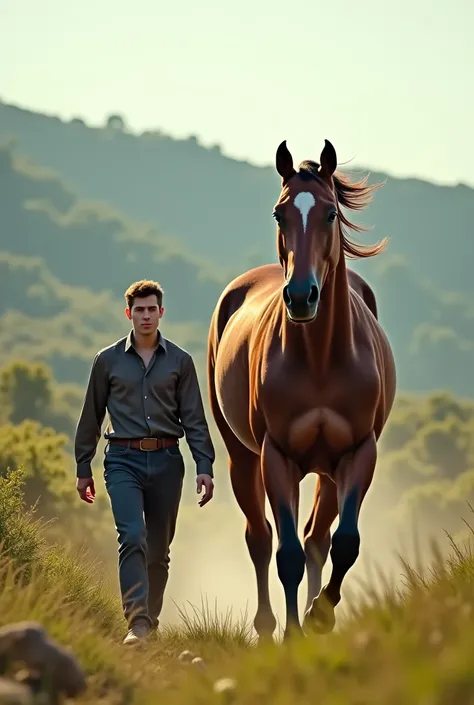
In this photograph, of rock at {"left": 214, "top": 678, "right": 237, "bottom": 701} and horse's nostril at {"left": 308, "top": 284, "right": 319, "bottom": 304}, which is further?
horse's nostril at {"left": 308, "top": 284, "right": 319, "bottom": 304}

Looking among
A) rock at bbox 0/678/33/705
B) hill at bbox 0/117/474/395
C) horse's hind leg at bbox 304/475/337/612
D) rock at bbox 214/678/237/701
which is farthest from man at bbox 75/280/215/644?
hill at bbox 0/117/474/395

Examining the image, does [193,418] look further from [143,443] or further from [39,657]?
[39,657]

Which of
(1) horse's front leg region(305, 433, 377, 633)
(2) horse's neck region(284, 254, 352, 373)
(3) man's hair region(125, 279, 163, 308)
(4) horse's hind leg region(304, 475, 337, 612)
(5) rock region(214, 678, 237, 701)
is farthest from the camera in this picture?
(4) horse's hind leg region(304, 475, 337, 612)

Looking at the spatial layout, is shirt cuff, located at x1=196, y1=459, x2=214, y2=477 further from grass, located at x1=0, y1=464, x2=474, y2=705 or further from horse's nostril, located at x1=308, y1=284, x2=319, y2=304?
horse's nostril, located at x1=308, y1=284, x2=319, y2=304

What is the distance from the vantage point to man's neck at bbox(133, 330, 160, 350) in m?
8.04

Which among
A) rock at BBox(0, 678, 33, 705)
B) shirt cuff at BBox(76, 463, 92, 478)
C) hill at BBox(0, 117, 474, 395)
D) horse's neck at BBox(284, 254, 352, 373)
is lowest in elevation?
rock at BBox(0, 678, 33, 705)

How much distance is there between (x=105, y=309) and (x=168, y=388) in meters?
140

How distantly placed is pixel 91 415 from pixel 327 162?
2290 mm

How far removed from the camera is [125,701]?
4.79 meters

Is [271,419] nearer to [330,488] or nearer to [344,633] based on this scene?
[330,488]

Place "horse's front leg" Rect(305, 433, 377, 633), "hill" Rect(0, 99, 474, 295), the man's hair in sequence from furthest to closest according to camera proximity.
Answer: "hill" Rect(0, 99, 474, 295), the man's hair, "horse's front leg" Rect(305, 433, 377, 633)

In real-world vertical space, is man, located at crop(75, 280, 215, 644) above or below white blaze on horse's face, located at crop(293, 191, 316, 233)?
below

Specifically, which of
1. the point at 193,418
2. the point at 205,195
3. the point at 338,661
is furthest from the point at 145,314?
the point at 205,195

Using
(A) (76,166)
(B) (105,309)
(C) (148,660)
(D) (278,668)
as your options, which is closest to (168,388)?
(C) (148,660)
